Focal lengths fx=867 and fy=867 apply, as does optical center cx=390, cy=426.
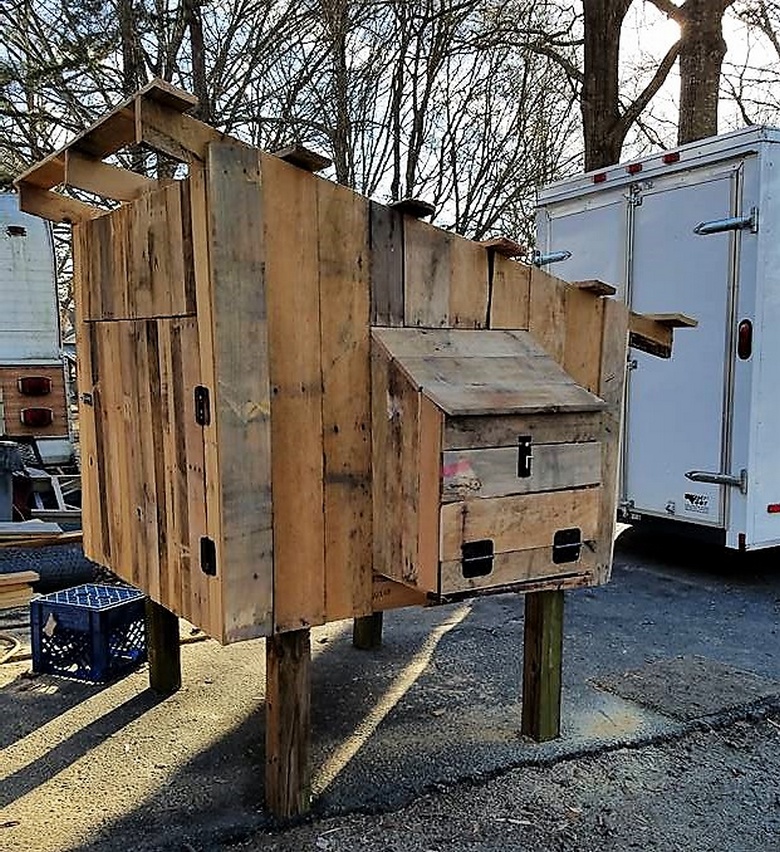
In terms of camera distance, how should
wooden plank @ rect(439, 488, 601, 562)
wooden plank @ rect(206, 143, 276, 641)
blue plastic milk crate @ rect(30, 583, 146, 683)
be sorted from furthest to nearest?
blue plastic milk crate @ rect(30, 583, 146, 683) → wooden plank @ rect(439, 488, 601, 562) → wooden plank @ rect(206, 143, 276, 641)

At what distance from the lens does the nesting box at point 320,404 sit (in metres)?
2.53

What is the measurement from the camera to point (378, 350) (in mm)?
2801

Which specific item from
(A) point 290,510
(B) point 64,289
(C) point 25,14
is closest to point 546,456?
(A) point 290,510

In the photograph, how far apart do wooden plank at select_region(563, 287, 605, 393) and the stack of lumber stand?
A: 3.56m

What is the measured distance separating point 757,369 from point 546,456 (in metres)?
3.02

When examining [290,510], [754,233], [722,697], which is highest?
[754,233]

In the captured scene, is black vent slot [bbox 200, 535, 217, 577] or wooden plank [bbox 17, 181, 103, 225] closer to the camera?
black vent slot [bbox 200, 535, 217, 577]

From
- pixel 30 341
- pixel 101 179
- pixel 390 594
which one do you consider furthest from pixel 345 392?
pixel 30 341

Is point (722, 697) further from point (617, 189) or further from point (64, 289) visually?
point (64, 289)

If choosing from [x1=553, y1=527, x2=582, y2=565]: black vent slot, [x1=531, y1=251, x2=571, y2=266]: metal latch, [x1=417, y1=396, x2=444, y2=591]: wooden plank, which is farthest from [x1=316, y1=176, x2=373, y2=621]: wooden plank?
[x1=531, y1=251, x2=571, y2=266]: metal latch

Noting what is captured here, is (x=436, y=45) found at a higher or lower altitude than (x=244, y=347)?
higher

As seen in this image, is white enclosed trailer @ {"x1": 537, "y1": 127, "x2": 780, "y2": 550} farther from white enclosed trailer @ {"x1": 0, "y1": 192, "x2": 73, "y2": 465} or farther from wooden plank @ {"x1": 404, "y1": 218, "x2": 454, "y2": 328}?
white enclosed trailer @ {"x1": 0, "y1": 192, "x2": 73, "y2": 465}

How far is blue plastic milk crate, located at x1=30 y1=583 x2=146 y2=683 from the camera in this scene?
12.9 feet

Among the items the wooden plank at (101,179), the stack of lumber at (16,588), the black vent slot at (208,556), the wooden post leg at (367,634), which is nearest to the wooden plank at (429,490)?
the black vent slot at (208,556)
